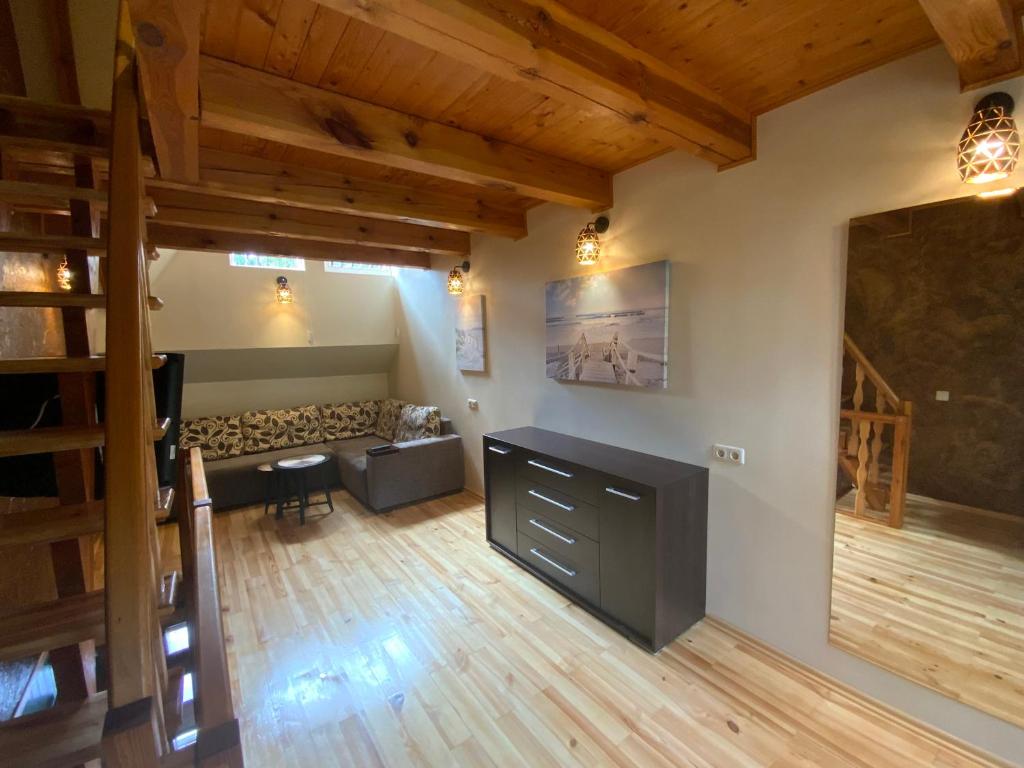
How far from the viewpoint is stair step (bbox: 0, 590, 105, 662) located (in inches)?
41.8

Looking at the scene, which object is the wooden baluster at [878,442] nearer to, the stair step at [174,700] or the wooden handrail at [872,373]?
the wooden handrail at [872,373]

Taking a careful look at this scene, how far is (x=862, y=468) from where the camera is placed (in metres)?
1.77

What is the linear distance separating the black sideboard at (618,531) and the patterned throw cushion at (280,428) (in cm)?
327

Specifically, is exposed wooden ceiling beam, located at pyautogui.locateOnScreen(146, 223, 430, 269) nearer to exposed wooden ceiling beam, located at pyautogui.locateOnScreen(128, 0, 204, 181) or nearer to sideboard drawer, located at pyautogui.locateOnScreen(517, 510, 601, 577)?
exposed wooden ceiling beam, located at pyautogui.locateOnScreen(128, 0, 204, 181)

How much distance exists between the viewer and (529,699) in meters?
1.88

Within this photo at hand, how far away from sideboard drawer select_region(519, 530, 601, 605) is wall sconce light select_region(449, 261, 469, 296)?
2335mm

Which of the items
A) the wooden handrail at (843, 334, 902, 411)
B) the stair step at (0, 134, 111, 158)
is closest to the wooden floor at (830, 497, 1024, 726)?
the wooden handrail at (843, 334, 902, 411)

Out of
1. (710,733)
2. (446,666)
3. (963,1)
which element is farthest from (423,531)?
(963,1)

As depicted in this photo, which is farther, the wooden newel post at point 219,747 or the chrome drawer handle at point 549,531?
the chrome drawer handle at point 549,531

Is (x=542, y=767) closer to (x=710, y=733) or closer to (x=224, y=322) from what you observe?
(x=710, y=733)

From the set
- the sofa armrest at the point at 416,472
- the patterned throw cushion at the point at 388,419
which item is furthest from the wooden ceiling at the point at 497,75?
the patterned throw cushion at the point at 388,419

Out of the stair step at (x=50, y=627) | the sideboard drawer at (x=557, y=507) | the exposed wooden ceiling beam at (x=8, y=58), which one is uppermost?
the exposed wooden ceiling beam at (x=8, y=58)

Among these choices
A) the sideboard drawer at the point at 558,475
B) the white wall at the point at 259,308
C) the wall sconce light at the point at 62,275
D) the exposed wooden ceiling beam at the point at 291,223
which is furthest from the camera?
the white wall at the point at 259,308

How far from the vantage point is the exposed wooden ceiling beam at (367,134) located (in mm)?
1551
